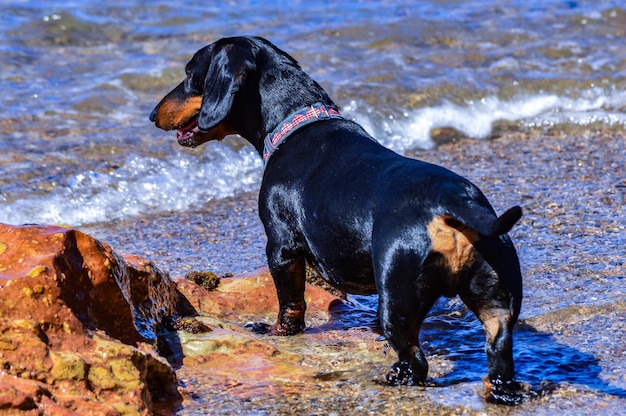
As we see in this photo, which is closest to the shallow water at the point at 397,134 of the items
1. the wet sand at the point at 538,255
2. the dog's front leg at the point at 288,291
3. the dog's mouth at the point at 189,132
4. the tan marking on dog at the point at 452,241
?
the wet sand at the point at 538,255

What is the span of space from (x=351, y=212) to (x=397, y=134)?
4.94 meters

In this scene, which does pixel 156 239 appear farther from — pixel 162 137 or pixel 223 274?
pixel 162 137

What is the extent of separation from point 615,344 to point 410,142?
4.62 m

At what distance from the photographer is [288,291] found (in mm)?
4414

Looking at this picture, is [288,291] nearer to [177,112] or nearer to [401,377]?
[401,377]

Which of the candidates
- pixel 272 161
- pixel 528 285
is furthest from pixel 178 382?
pixel 528 285

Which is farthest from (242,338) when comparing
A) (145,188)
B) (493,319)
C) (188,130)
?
(145,188)

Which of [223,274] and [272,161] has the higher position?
[272,161]

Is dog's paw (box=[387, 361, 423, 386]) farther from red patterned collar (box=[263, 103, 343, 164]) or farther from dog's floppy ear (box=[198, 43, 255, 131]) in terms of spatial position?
dog's floppy ear (box=[198, 43, 255, 131])

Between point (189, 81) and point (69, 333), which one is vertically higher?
point (189, 81)

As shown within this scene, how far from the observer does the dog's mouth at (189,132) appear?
491 centimetres

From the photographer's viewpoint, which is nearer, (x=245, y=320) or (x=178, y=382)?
(x=178, y=382)

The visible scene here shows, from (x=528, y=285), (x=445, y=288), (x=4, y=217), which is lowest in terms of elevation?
(x=4, y=217)

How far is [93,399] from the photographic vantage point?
318 centimetres
